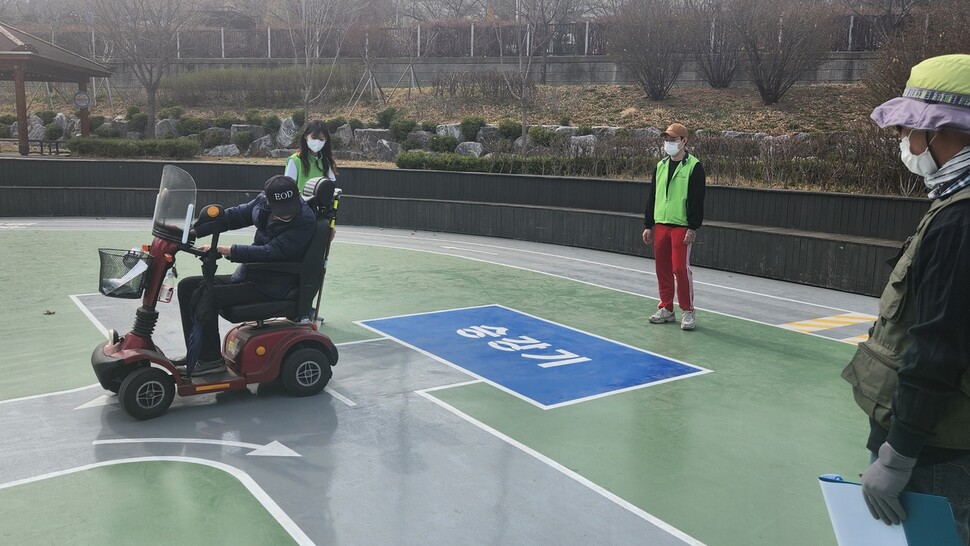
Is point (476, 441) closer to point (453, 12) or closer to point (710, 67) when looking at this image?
point (710, 67)

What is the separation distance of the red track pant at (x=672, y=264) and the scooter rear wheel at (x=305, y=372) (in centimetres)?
385

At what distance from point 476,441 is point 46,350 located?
168 inches

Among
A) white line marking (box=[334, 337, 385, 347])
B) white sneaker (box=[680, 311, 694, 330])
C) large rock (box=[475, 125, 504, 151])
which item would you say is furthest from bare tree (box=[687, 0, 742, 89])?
white line marking (box=[334, 337, 385, 347])

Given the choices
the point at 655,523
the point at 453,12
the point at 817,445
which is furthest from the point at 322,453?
the point at 453,12

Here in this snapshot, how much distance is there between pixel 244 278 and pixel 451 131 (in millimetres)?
17971

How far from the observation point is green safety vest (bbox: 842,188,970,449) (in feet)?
7.58

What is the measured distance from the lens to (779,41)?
22.8m

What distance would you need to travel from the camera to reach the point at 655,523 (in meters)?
4.02

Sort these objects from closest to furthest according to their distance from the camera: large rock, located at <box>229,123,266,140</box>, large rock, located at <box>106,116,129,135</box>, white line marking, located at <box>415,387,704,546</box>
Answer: white line marking, located at <box>415,387,704,546</box>
large rock, located at <box>229,123,266,140</box>
large rock, located at <box>106,116,129,135</box>

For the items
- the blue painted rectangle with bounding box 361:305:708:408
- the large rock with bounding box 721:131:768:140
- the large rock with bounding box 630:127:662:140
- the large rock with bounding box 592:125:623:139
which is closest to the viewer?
the blue painted rectangle with bounding box 361:305:708:408

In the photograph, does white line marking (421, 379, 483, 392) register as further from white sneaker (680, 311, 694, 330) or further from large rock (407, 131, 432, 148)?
large rock (407, 131, 432, 148)

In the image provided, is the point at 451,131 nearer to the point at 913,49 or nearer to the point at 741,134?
the point at 741,134

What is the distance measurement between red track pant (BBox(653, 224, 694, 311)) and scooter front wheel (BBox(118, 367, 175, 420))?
16.2ft

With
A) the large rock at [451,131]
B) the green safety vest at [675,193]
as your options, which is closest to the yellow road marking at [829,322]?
the green safety vest at [675,193]
